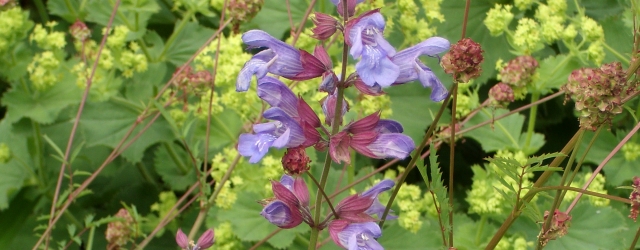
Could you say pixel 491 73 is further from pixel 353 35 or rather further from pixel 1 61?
pixel 1 61

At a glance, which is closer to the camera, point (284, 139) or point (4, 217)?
point (284, 139)

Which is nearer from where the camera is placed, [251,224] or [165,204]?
[251,224]

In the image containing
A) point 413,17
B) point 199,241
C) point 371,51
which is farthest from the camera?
point 413,17

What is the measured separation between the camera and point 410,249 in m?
1.79

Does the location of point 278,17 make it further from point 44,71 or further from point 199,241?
point 199,241

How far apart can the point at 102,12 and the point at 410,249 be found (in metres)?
1.45

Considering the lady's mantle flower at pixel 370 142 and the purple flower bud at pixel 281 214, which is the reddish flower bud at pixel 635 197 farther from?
the purple flower bud at pixel 281 214

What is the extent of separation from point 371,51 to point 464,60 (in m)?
0.19

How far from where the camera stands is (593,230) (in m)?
1.69

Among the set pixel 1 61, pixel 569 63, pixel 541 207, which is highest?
pixel 569 63

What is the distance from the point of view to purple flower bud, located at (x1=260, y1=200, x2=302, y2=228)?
1.01 metres

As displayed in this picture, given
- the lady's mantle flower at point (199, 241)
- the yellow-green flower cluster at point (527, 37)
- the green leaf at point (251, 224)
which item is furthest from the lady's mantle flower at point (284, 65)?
the yellow-green flower cluster at point (527, 37)

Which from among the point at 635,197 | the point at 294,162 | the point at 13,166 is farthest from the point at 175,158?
the point at 635,197

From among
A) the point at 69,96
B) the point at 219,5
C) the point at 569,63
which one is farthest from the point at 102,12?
the point at 569,63
